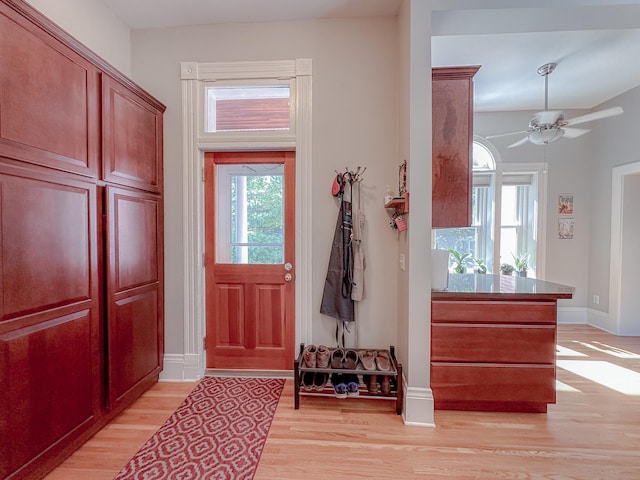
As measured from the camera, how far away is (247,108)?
8.21ft

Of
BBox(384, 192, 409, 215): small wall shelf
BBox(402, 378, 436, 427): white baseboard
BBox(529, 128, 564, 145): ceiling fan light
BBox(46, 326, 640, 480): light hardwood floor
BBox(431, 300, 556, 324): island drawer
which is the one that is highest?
BBox(529, 128, 564, 145): ceiling fan light

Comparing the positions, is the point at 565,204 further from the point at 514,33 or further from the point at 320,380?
the point at 320,380

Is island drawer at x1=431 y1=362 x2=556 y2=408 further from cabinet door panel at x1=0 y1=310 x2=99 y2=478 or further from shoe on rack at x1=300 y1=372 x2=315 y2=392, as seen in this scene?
cabinet door panel at x1=0 y1=310 x2=99 y2=478

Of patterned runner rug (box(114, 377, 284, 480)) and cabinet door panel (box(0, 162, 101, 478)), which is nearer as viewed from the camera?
cabinet door panel (box(0, 162, 101, 478))

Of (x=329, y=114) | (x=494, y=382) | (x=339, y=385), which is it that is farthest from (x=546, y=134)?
(x=339, y=385)

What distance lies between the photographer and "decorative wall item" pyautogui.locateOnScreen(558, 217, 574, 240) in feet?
13.0

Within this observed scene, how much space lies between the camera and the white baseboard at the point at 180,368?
8.05 feet

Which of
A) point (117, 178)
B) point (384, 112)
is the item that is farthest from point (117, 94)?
point (384, 112)

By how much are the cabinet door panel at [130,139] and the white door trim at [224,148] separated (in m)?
0.22

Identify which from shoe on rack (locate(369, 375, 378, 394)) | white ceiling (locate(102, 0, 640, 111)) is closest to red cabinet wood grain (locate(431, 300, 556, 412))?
shoe on rack (locate(369, 375, 378, 394))

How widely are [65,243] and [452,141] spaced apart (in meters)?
2.43

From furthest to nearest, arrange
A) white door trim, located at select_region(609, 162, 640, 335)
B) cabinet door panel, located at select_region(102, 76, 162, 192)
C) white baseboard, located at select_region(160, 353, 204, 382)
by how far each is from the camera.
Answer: white door trim, located at select_region(609, 162, 640, 335)
white baseboard, located at select_region(160, 353, 204, 382)
cabinet door panel, located at select_region(102, 76, 162, 192)

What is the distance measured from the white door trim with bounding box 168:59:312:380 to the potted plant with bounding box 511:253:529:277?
3.27m

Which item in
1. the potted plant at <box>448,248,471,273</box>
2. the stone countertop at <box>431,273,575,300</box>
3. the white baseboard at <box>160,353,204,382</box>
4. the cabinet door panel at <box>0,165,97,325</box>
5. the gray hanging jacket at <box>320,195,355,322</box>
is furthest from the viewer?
the potted plant at <box>448,248,471,273</box>
